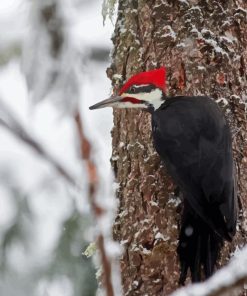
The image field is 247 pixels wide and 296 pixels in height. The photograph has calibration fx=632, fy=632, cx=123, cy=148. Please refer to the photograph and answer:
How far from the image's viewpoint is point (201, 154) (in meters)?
2.09

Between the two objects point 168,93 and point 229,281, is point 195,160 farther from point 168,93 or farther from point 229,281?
point 229,281

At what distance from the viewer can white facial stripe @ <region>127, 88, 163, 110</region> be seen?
229 centimetres

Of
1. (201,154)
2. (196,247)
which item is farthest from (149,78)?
(196,247)

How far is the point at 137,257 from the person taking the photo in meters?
2.13

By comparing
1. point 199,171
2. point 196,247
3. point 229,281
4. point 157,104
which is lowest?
point 196,247

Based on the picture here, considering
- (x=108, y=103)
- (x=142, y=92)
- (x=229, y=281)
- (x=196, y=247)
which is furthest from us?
(x=142, y=92)

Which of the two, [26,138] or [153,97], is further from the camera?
[153,97]

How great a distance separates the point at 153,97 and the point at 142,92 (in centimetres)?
4

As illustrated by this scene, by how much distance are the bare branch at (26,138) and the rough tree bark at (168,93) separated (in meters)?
1.60

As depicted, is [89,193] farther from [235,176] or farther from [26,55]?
[235,176]

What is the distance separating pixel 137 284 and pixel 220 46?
0.93m

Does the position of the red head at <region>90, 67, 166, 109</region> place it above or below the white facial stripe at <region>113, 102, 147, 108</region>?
above

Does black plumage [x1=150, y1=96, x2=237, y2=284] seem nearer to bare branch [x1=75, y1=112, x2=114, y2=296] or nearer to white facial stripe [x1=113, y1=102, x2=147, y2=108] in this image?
white facial stripe [x1=113, y1=102, x2=147, y2=108]

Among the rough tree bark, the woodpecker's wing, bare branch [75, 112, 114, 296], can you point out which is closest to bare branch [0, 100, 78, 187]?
bare branch [75, 112, 114, 296]
